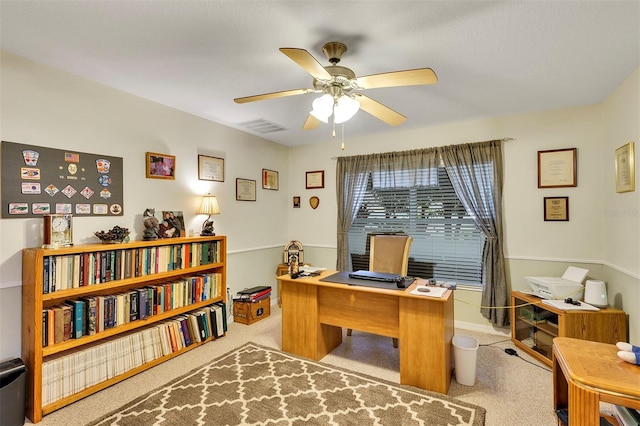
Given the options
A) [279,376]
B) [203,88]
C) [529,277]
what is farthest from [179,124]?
[529,277]

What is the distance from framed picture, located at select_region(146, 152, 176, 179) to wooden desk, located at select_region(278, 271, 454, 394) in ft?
5.39

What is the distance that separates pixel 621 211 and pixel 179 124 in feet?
14.1

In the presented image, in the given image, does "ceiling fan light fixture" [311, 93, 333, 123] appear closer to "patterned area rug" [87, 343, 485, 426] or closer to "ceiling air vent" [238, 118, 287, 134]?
"ceiling air vent" [238, 118, 287, 134]

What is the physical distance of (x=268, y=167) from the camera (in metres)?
4.48

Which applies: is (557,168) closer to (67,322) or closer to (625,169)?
(625,169)

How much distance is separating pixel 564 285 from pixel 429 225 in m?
1.46

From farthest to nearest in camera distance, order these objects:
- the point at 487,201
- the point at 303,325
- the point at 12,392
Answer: the point at 487,201
the point at 303,325
the point at 12,392

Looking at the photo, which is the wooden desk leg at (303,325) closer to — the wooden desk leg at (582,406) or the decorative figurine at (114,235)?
the decorative figurine at (114,235)

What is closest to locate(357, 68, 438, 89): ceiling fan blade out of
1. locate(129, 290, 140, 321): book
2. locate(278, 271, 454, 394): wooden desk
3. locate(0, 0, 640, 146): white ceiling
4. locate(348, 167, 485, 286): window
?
locate(0, 0, 640, 146): white ceiling

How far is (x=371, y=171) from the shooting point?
4.16 meters

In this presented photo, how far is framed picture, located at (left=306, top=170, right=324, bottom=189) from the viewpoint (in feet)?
15.0

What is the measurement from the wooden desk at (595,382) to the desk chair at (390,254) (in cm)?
175

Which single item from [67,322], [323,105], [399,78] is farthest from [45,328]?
[399,78]

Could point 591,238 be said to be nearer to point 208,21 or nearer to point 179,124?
point 208,21
